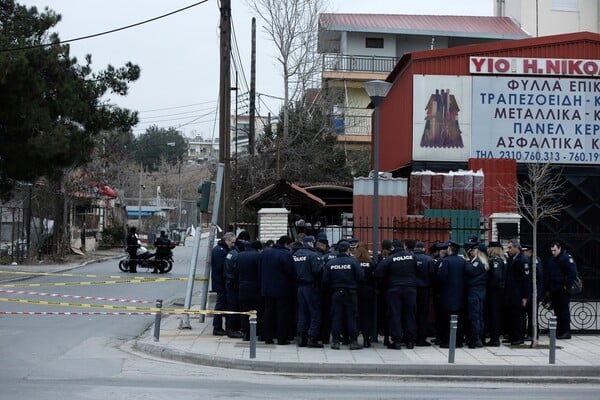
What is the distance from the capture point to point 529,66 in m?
25.5

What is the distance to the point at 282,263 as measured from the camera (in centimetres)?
1534

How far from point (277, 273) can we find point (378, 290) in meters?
1.86

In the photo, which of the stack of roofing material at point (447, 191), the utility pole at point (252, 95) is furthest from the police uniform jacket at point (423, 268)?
the utility pole at point (252, 95)

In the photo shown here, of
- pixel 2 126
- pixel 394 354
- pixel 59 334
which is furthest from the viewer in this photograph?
pixel 2 126

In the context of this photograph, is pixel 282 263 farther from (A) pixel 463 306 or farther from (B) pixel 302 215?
(B) pixel 302 215

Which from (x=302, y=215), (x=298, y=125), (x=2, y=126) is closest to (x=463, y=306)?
(x=302, y=215)

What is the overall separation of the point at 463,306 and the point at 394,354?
1816mm

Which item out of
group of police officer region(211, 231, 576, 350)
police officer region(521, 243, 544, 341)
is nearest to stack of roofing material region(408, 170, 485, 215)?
police officer region(521, 243, 544, 341)

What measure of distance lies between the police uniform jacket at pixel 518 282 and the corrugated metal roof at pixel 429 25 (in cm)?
3530

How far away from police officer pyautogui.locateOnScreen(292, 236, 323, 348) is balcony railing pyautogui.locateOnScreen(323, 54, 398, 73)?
3620 centimetres

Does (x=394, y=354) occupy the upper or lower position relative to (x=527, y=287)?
lower

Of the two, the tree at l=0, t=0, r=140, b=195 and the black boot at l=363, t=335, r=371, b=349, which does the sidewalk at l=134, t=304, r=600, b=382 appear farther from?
the tree at l=0, t=0, r=140, b=195

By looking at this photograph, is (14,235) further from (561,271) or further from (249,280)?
(561,271)

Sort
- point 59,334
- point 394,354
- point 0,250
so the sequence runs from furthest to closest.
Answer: point 0,250, point 59,334, point 394,354
